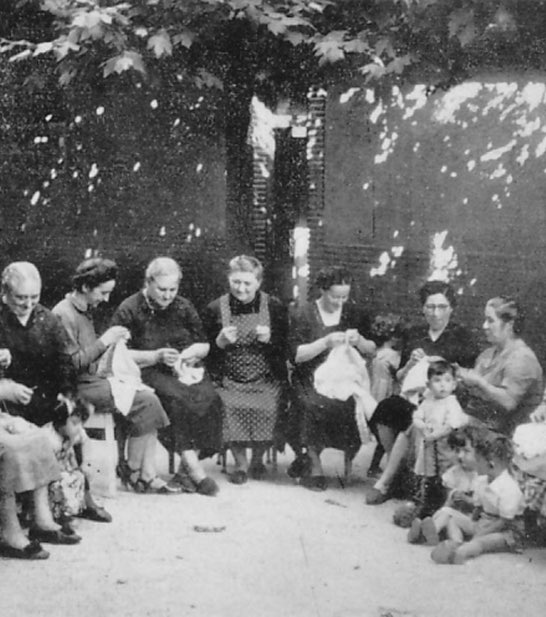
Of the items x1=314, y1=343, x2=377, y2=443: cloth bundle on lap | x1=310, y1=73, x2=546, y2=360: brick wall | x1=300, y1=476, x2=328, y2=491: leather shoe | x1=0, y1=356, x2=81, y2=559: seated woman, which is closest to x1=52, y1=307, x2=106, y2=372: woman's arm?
x1=0, y1=356, x2=81, y2=559: seated woman

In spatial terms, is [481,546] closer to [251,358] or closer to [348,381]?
[348,381]

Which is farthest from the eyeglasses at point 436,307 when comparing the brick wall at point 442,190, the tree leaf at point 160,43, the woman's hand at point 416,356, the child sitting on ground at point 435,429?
the tree leaf at point 160,43

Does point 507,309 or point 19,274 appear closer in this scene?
point 19,274

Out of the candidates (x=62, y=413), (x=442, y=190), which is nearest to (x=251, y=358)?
(x=62, y=413)

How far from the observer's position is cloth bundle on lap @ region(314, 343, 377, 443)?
719cm

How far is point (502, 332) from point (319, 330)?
1.27 metres

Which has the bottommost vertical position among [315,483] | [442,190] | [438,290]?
[315,483]

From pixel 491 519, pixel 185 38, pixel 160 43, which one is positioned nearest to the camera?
pixel 491 519

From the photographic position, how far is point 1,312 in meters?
6.25

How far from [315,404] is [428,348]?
2.74 ft

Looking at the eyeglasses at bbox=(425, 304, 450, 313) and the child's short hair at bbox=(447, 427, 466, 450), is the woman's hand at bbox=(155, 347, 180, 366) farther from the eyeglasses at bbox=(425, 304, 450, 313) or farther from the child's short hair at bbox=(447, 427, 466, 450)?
the child's short hair at bbox=(447, 427, 466, 450)

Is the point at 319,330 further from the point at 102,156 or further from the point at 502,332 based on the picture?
the point at 102,156

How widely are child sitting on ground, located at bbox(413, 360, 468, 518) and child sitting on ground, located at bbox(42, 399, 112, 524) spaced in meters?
1.83

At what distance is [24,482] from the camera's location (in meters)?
5.69
